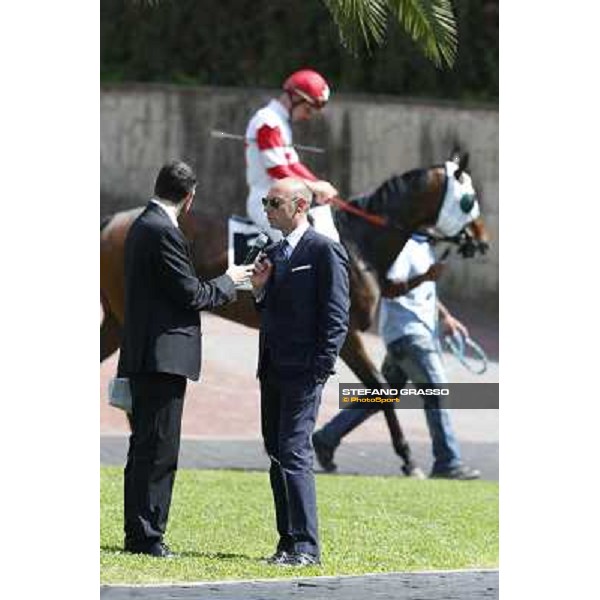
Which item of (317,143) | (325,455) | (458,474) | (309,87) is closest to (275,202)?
(309,87)

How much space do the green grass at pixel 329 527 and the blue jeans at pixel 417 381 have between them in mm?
276

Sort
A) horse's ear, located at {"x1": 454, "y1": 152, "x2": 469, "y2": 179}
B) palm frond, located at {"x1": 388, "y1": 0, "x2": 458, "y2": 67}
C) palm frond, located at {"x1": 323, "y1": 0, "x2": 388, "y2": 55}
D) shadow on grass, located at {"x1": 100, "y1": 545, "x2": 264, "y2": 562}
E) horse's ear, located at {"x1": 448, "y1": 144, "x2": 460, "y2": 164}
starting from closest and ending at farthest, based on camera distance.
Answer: shadow on grass, located at {"x1": 100, "y1": 545, "x2": 264, "y2": 562}, palm frond, located at {"x1": 323, "y1": 0, "x2": 388, "y2": 55}, palm frond, located at {"x1": 388, "y1": 0, "x2": 458, "y2": 67}, horse's ear, located at {"x1": 454, "y1": 152, "x2": 469, "y2": 179}, horse's ear, located at {"x1": 448, "y1": 144, "x2": 460, "y2": 164}

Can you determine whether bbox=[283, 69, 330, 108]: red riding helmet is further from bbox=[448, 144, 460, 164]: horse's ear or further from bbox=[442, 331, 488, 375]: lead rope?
bbox=[442, 331, 488, 375]: lead rope

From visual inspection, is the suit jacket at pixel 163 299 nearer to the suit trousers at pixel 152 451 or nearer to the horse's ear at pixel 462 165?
the suit trousers at pixel 152 451

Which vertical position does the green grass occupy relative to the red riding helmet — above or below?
below

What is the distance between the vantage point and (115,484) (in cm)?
1570

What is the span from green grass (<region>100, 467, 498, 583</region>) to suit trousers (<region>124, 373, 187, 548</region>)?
0.19 m

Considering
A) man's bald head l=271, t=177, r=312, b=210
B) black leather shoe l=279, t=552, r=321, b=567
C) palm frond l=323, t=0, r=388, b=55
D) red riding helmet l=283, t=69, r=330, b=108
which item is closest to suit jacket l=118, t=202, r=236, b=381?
man's bald head l=271, t=177, r=312, b=210

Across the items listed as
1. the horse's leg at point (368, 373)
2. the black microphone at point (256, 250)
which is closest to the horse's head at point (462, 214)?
the horse's leg at point (368, 373)

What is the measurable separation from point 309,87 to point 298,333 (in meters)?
3.06

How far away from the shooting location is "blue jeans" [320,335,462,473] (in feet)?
54.4

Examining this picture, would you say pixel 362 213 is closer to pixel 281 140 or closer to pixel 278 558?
pixel 281 140
